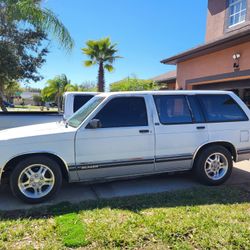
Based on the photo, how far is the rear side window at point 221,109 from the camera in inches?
228

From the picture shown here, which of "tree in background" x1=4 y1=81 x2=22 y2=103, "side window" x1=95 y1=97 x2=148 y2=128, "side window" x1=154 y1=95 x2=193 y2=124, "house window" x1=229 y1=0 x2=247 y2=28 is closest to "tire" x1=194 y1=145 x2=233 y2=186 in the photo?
"side window" x1=154 y1=95 x2=193 y2=124

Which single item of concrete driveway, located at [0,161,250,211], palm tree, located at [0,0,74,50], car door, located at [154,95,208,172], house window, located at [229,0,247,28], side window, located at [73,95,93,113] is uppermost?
house window, located at [229,0,247,28]

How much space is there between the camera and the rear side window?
19.0ft

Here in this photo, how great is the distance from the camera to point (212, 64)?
12.5 m

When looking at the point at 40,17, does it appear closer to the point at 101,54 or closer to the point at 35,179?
the point at 35,179

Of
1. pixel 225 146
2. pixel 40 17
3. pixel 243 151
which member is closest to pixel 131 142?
pixel 225 146

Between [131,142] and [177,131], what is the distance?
37.2 inches

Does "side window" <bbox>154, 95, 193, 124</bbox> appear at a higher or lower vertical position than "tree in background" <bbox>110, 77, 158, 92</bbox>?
lower

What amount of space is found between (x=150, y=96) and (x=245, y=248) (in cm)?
Result: 300

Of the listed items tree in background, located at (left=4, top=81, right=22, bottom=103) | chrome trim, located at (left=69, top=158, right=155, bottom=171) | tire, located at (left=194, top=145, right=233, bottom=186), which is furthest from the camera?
tree in background, located at (left=4, top=81, right=22, bottom=103)

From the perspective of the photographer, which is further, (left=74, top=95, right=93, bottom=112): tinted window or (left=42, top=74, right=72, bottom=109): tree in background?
(left=42, top=74, right=72, bottom=109): tree in background

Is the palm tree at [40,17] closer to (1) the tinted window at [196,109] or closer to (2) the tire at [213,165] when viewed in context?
(1) the tinted window at [196,109]

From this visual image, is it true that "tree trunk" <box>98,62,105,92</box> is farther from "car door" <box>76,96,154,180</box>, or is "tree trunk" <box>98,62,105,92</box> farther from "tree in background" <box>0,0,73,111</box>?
"car door" <box>76,96,154,180</box>

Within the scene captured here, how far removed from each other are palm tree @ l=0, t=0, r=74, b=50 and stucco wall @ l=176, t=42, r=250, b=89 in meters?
6.09
